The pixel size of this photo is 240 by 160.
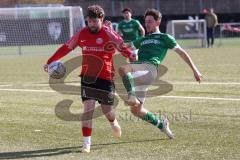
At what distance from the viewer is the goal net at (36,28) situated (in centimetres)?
3547

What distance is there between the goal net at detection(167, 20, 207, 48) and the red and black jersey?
30537 mm

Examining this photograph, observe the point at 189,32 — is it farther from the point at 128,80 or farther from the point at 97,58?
the point at 97,58

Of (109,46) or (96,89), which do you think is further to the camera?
(109,46)

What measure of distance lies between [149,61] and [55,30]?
1077 inches

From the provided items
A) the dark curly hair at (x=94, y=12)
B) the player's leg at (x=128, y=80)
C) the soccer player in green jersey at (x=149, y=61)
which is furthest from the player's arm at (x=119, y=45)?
the player's leg at (x=128, y=80)

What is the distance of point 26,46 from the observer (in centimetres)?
3728

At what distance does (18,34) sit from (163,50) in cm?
2628

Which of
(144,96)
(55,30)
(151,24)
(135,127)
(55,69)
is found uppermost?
(151,24)

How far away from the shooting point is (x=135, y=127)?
1085cm

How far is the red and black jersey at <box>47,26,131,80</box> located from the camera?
30.6 ft

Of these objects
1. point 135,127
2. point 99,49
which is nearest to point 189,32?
point 135,127

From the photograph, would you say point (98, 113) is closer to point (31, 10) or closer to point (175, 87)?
point (175, 87)

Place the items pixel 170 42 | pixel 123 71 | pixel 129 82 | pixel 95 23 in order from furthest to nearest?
pixel 123 71 < pixel 129 82 < pixel 170 42 < pixel 95 23

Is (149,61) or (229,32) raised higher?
(149,61)
